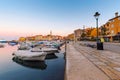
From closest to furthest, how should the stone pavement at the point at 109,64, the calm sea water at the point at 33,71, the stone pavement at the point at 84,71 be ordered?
1. the stone pavement at the point at 84,71
2. the stone pavement at the point at 109,64
3. the calm sea water at the point at 33,71

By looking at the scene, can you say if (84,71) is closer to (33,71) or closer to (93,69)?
(93,69)

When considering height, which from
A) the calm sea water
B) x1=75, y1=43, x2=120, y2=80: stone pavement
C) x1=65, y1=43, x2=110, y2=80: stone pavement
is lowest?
the calm sea water

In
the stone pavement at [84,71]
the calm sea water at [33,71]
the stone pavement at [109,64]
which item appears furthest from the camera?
the calm sea water at [33,71]

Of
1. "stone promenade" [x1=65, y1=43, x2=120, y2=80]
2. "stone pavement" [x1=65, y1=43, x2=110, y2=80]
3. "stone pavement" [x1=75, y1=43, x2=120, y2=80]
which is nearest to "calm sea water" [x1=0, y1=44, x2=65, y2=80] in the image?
"stone pavement" [x1=65, y1=43, x2=110, y2=80]

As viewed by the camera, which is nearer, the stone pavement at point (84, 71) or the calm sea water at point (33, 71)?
the stone pavement at point (84, 71)

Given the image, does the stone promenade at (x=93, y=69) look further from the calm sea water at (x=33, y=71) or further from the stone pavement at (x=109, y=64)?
the calm sea water at (x=33, y=71)

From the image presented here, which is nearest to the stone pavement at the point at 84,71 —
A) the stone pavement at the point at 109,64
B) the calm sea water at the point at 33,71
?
the stone pavement at the point at 109,64

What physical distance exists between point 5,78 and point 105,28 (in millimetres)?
76081

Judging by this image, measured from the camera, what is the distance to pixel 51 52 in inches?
1142

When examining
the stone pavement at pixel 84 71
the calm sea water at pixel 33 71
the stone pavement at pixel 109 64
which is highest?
the stone pavement at pixel 109 64

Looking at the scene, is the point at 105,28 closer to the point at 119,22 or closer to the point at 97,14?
the point at 119,22

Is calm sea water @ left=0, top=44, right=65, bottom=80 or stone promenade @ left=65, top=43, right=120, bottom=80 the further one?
calm sea water @ left=0, top=44, right=65, bottom=80

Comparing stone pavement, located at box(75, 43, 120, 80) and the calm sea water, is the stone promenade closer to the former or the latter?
stone pavement, located at box(75, 43, 120, 80)

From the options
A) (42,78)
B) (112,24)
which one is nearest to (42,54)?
(42,78)
